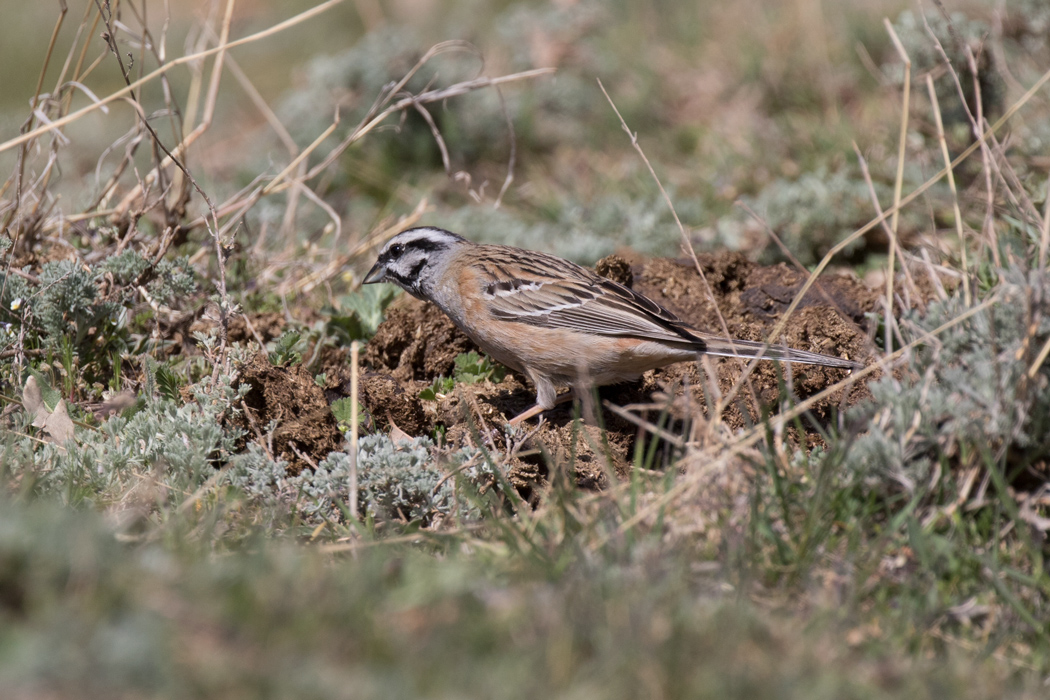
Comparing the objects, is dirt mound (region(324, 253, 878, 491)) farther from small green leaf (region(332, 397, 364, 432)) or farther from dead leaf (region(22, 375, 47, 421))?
dead leaf (region(22, 375, 47, 421))

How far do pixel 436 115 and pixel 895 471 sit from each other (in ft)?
25.2

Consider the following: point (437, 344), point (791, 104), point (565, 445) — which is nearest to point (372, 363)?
point (437, 344)

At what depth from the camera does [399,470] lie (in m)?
4.32

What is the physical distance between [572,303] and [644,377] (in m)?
A: 0.67

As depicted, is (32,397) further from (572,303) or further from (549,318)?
(572,303)

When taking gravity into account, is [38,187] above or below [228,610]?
above

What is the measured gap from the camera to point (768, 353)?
15.9 feet

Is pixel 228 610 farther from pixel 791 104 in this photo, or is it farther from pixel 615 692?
pixel 791 104

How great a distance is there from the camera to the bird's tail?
4734mm

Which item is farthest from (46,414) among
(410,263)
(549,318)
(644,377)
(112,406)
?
(644,377)

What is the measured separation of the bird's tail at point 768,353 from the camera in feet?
15.5

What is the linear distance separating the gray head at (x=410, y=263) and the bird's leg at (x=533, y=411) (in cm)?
103

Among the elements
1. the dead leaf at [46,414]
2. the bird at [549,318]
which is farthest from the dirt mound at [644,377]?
the dead leaf at [46,414]

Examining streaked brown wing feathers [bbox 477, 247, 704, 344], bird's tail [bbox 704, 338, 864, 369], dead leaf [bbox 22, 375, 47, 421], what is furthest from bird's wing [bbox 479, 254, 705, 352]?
dead leaf [bbox 22, 375, 47, 421]
